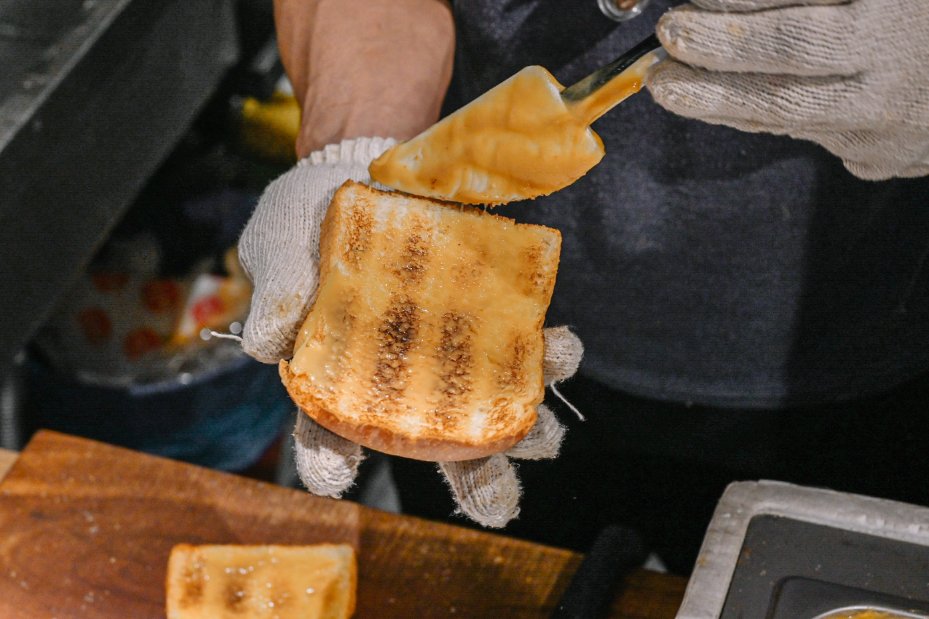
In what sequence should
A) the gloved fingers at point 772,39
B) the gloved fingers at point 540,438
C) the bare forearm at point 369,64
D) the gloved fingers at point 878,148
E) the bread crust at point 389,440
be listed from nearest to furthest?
the gloved fingers at point 772,39, the gloved fingers at point 878,148, the bread crust at point 389,440, the gloved fingers at point 540,438, the bare forearm at point 369,64

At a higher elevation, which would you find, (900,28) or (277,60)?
(900,28)

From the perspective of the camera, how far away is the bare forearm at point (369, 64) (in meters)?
1.71

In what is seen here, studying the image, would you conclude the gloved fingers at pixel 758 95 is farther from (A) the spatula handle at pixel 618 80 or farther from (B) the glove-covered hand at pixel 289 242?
(B) the glove-covered hand at pixel 289 242

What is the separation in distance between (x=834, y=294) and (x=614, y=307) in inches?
15.2

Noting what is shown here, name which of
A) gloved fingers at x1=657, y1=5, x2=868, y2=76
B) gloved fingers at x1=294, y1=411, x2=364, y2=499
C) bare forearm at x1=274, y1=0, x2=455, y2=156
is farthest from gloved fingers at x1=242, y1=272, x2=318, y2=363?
gloved fingers at x1=657, y1=5, x2=868, y2=76

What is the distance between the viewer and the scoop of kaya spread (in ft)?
3.95

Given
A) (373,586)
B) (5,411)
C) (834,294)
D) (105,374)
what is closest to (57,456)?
(373,586)

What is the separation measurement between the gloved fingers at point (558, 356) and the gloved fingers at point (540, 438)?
0.18 ft

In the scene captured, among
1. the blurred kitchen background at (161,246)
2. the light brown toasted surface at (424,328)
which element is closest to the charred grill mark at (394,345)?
the light brown toasted surface at (424,328)

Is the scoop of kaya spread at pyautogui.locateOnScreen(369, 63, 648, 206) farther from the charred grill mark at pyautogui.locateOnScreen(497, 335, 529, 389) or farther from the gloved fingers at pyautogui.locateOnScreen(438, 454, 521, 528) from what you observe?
the gloved fingers at pyautogui.locateOnScreen(438, 454, 521, 528)

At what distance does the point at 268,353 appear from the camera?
1.36 m

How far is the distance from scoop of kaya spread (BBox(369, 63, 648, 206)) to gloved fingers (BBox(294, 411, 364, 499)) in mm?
380

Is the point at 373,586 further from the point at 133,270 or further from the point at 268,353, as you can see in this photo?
the point at 133,270

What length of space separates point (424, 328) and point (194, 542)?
26.6 inches
